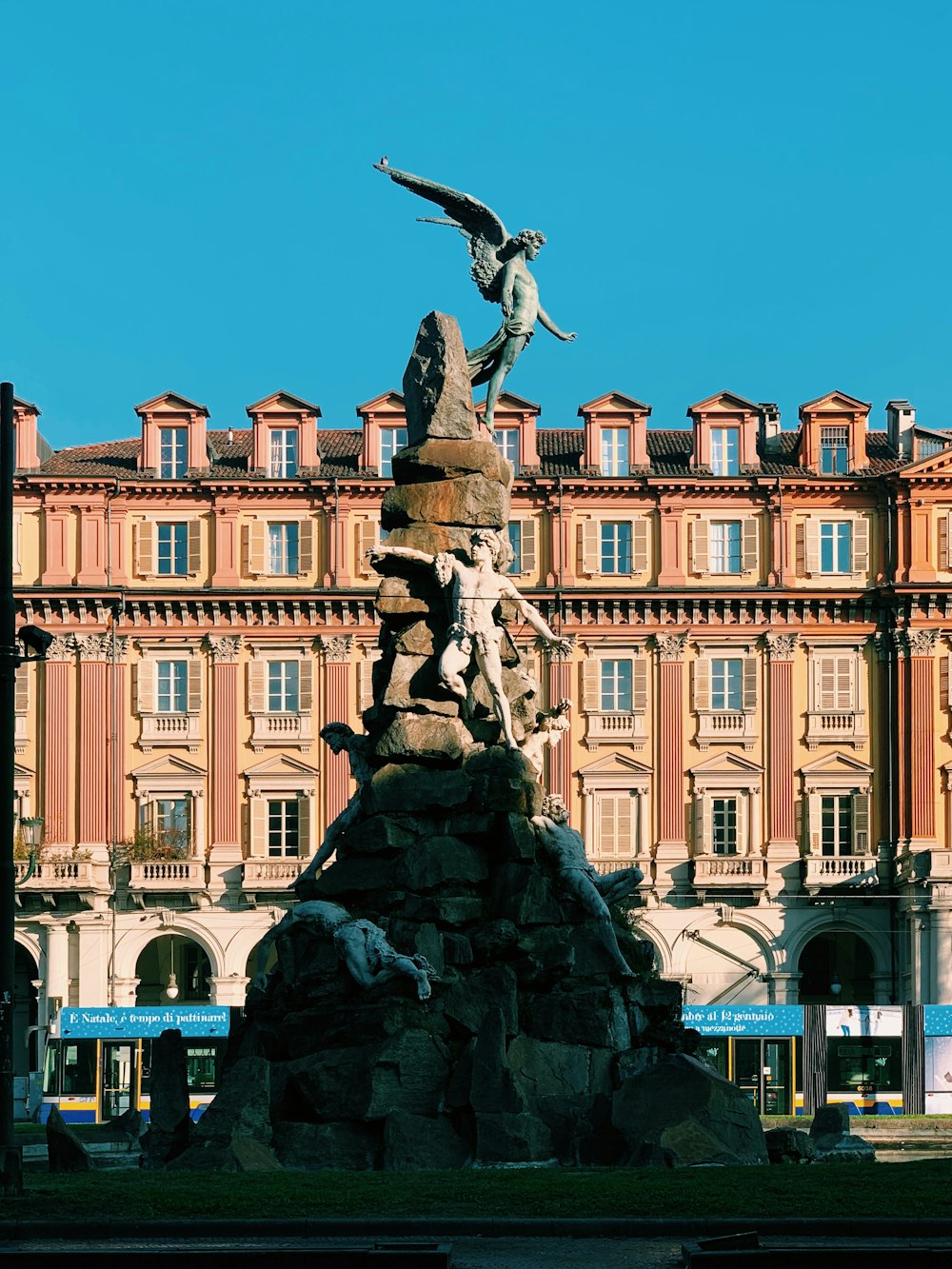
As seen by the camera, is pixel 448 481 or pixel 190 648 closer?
pixel 448 481

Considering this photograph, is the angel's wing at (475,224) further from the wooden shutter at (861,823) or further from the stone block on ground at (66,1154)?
the wooden shutter at (861,823)

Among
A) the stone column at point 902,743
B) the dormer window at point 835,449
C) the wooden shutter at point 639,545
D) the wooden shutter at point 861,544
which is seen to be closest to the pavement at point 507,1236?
the stone column at point 902,743

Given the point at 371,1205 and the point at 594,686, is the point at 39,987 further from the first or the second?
the point at 371,1205

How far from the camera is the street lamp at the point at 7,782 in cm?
2058

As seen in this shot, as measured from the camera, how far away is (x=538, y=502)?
247 ft

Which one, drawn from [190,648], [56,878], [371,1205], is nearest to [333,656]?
[190,648]

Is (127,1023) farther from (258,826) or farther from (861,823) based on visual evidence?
(861,823)

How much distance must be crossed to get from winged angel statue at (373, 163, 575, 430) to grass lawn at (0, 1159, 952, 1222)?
13950 mm

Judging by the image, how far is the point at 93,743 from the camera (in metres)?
73.6

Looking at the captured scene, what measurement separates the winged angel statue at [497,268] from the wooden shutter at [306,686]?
4140 cm

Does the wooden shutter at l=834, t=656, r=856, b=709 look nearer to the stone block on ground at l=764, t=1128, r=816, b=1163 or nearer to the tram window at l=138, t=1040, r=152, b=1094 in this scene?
the tram window at l=138, t=1040, r=152, b=1094

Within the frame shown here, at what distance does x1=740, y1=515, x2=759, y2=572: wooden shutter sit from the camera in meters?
75.3

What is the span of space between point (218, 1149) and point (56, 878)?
48.8m

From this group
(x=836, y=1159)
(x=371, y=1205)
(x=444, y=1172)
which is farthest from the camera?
(x=836, y=1159)
